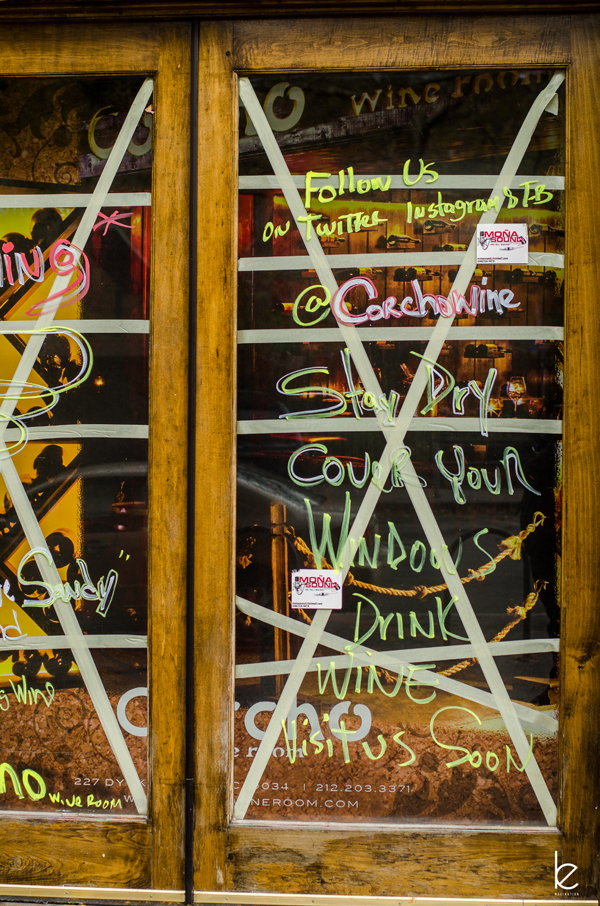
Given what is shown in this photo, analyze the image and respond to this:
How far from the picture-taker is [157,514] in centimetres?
262

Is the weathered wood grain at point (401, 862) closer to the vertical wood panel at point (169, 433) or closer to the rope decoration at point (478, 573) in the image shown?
the vertical wood panel at point (169, 433)

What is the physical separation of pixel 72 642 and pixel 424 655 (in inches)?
59.8

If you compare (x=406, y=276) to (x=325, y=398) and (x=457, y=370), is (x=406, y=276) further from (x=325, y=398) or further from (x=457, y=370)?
(x=325, y=398)

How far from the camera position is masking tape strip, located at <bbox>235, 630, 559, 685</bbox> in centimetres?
263

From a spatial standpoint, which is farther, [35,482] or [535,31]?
[35,482]

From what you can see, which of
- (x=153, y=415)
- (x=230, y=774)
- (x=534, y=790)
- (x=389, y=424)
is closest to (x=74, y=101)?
(x=153, y=415)

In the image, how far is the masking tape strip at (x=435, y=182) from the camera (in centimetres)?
262

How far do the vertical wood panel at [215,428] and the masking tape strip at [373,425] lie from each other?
139 millimetres

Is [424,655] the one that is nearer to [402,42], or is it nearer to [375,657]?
[375,657]

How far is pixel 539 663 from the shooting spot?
8.63 feet

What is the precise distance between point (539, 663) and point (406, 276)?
5.67 feet

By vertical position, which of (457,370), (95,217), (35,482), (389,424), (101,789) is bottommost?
(101,789)

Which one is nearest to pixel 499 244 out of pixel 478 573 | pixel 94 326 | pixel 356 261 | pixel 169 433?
pixel 356 261

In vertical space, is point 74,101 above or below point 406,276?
above
